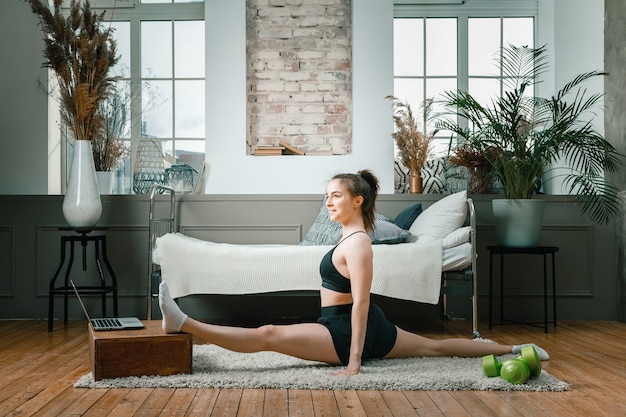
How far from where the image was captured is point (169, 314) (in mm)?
2748

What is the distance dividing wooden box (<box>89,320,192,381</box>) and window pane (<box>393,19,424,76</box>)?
374 cm

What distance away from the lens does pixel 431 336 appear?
4090 millimetres

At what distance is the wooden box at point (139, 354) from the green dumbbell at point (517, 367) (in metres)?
1.19

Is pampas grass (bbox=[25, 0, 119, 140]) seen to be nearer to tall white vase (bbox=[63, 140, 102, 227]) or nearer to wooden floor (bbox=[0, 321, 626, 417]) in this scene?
tall white vase (bbox=[63, 140, 102, 227])

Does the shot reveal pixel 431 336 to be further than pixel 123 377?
Yes

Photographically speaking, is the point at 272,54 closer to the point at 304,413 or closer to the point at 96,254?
the point at 96,254

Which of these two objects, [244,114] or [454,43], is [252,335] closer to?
[244,114]

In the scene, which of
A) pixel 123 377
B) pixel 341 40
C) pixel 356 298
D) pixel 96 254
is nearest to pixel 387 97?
pixel 341 40

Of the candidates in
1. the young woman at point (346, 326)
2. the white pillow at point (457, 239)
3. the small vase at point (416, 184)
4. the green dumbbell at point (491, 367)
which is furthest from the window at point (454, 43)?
the green dumbbell at point (491, 367)

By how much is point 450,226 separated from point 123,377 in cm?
214

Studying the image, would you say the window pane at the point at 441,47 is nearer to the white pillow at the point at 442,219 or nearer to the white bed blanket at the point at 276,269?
the white pillow at the point at 442,219

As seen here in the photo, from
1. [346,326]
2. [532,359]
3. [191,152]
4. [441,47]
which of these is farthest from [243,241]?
[532,359]

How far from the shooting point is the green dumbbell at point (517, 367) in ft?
8.82

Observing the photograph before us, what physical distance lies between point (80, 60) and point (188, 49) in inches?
58.4
